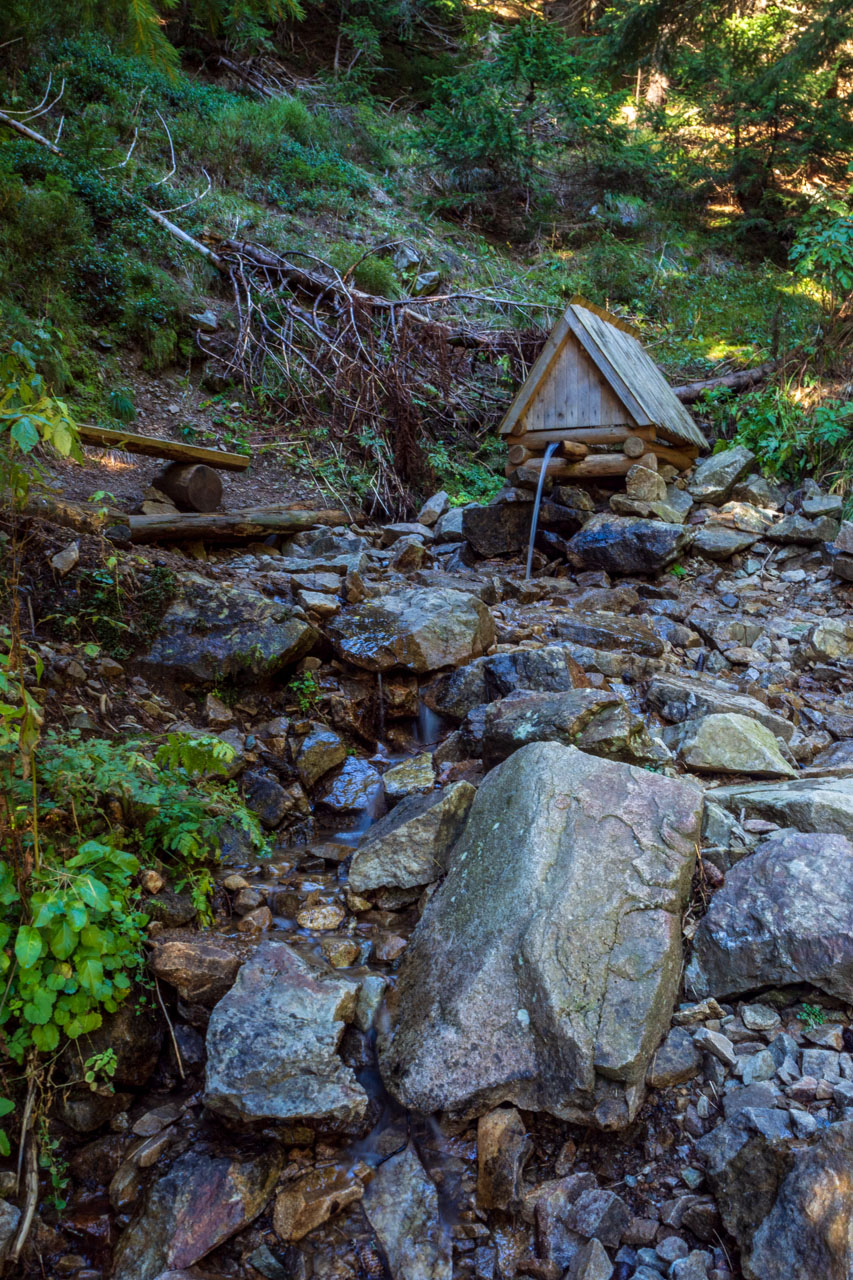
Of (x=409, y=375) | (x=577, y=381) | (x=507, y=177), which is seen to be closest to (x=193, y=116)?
(x=507, y=177)

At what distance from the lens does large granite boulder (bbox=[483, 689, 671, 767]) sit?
11.5 ft

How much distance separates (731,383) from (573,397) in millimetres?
2387

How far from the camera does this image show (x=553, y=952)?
2365 millimetres

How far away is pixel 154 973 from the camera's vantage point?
2.65 m

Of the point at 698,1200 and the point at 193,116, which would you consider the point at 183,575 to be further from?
the point at 193,116

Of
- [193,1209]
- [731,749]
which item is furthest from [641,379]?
[193,1209]

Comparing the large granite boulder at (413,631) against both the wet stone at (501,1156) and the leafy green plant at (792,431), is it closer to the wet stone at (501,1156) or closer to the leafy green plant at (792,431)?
the wet stone at (501,1156)

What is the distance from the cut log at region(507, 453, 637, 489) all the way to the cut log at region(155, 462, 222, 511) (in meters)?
3.21

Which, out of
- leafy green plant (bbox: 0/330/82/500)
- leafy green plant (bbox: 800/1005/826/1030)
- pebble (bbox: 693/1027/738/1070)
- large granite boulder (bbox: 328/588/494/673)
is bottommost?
large granite boulder (bbox: 328/588/494/673)

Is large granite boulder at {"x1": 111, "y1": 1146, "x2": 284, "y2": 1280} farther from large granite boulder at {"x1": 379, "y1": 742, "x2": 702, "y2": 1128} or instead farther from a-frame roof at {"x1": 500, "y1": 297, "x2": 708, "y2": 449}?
a-frame roof at {"x1": 500, "y1": 297, "x2": 708, "y2": 449}

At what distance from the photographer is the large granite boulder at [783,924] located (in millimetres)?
2342

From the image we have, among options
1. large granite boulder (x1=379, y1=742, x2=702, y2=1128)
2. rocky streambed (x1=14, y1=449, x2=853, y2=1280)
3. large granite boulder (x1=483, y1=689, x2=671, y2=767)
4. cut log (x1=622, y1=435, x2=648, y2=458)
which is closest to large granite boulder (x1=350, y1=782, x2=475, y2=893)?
rocky streambed (x1=14, y1=449, x2=853, y2=1280)

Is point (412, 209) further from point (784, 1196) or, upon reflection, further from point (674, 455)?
point (784, 1196)

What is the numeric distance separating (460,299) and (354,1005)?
10175 millimetres
